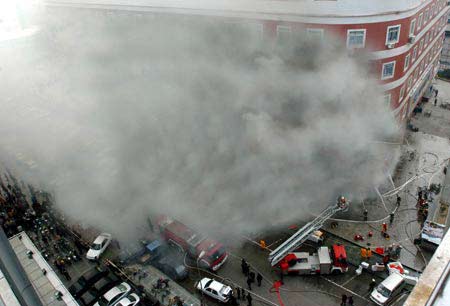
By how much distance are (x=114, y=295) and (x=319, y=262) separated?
596cm

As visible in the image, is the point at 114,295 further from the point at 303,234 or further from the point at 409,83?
the point at 409,83

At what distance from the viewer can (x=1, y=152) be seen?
18188 mm

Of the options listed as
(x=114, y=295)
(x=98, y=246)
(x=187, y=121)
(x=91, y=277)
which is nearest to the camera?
(x=114, y=295)

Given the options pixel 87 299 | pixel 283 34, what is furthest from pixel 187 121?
pixel 87 299

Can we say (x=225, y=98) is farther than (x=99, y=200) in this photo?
Yes

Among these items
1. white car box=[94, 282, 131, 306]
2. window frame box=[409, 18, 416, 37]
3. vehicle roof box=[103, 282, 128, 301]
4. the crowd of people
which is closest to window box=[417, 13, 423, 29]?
window frame box=[409, 18, 416, 37]

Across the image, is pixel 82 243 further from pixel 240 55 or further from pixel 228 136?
pixel 240 55

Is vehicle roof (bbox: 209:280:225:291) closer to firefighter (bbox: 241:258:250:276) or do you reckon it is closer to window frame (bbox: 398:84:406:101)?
firefighter (bbox: 241:258:250:276)

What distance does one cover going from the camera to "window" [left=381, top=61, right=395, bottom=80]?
44.3ft

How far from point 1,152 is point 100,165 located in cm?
758

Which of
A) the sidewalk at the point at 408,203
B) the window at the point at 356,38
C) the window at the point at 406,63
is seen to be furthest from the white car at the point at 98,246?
the window at the point at 406,63

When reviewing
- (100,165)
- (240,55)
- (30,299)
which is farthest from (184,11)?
(30,299)

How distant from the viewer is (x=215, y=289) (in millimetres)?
9867

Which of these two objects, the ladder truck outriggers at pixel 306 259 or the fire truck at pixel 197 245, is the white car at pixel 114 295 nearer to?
the fire truck at pixel 197 245
